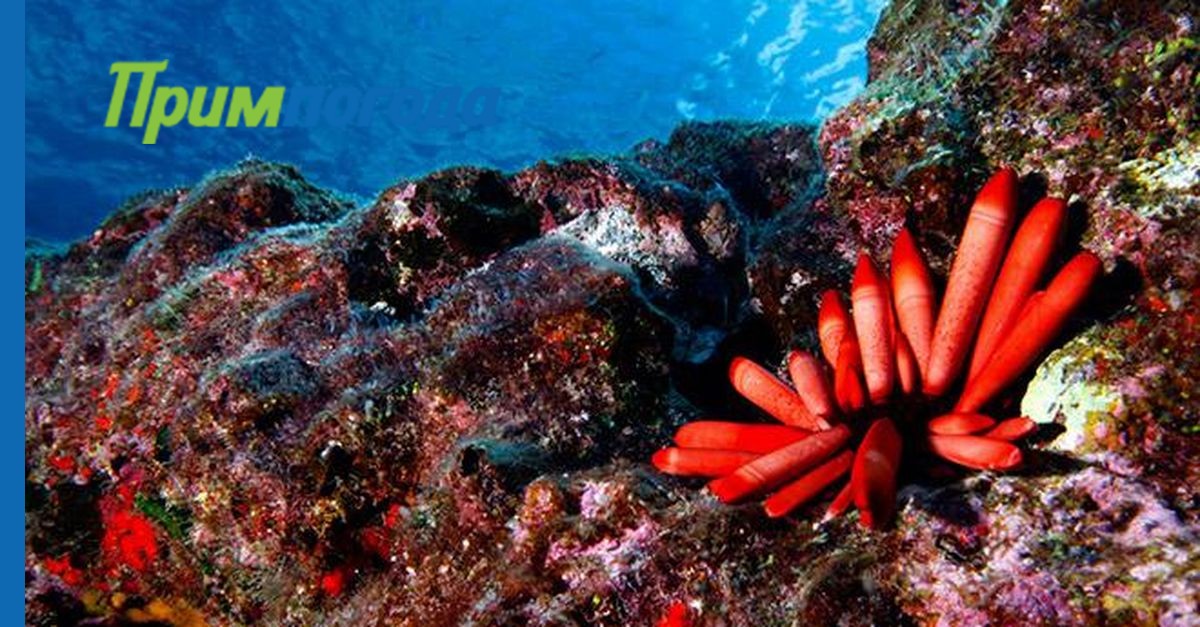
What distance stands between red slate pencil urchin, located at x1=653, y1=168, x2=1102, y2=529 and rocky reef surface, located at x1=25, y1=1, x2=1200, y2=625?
0.15 metres

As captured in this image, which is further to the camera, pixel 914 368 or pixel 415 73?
pixel 415 73

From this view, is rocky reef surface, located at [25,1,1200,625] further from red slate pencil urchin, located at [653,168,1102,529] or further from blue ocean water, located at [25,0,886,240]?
blue ocean water, located at [25,0,886,240]

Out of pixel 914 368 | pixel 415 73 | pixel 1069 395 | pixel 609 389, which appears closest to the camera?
pixel 1069 395

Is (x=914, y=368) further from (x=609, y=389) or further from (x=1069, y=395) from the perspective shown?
(x=609, y=389)

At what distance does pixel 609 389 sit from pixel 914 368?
1.54 metres

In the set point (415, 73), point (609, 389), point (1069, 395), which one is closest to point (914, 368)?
point (1069, 395)

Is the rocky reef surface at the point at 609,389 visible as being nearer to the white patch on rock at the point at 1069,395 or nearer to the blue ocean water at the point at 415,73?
the white patch on rock at the point at 1069,395

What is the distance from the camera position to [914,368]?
2803 millimetres

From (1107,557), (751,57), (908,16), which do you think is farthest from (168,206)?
(751,57)

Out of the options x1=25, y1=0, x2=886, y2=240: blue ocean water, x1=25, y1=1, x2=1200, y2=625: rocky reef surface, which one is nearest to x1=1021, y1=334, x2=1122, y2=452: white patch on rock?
x1=25, y1=1, x2=1200, y2=625: rocky reef surface

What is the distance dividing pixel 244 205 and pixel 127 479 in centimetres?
295

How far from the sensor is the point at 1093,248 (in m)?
2.80

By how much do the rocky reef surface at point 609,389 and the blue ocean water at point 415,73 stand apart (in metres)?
31.2

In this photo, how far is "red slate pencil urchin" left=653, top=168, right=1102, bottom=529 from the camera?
2.46 m
